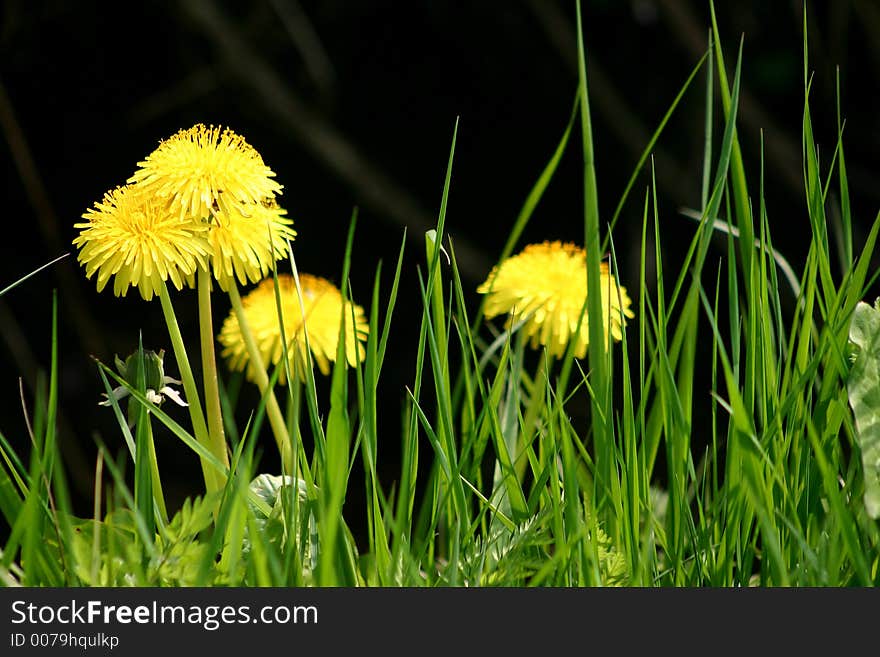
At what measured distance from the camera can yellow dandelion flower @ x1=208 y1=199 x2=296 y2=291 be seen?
45cm

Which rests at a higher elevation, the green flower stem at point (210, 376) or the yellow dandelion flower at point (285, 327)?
the yellow dandelion flower at point (285, 327)

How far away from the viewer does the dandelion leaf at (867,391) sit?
1.21 feet

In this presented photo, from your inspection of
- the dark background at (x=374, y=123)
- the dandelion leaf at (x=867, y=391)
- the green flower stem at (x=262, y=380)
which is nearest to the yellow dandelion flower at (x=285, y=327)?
the green flower stem at (x=262, y=380)

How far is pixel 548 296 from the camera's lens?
61 centimetres

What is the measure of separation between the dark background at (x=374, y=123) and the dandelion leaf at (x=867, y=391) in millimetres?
1213

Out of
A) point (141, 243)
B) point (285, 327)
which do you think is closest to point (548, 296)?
point (285, 327)

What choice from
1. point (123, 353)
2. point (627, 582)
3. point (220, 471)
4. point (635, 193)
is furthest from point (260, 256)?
point (123, 353)

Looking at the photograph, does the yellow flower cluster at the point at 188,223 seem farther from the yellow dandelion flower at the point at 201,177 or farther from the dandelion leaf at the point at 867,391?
the dandelion leaf at the point at 867,391

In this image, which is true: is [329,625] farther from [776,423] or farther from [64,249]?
[64,249]

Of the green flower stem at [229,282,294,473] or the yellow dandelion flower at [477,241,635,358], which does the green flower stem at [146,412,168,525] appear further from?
the yellow dandelion flower at [477,241,635,358]

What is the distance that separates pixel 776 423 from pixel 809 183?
129mm

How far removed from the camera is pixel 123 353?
6.26 feet

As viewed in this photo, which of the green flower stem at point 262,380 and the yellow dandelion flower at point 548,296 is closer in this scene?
the green flower stem at point 262,380

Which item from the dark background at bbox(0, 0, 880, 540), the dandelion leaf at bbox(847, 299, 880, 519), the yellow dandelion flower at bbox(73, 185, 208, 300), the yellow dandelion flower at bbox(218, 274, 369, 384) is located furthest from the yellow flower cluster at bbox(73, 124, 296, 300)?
the dark background at bbox(0, 0, 880, 540)
